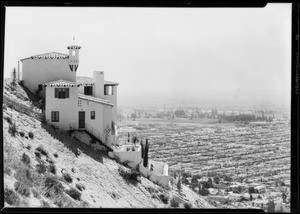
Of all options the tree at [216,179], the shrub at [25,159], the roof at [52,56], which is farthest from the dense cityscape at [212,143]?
the shrub at [25,159]

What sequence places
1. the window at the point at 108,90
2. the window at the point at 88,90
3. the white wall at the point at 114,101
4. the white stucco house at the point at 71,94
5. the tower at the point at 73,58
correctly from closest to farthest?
1. the tower at the point at 73,58
2. the white stucco house at the point at 71,94
3. the window at the point at 108,90
4. the white wall at the point at 114,101
5. the window at the point at 88,90

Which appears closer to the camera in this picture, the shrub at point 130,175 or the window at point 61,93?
the window at point 61,93

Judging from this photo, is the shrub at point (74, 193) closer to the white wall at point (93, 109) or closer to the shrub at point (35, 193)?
the shrub at point (35, 193)

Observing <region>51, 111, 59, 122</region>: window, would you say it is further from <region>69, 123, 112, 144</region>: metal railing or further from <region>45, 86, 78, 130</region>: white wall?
<region>69, 123, 112, 144</region>: metal railing

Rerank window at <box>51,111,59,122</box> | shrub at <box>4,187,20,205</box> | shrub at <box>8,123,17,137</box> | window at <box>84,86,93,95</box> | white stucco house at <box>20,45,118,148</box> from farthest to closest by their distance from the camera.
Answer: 1. window at <box>84,86,93,95</box>
2. window at <box>51,111,59,122</box>
3. white stucco house at <box>20,45,118,148</box>
4. shrub at <box>8,123,17,137</box>
5. shrub at <box>4,187,20,205</box>

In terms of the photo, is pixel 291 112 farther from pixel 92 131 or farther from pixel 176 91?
pixel 92 131

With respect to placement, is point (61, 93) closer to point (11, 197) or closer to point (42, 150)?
point (42, 150)

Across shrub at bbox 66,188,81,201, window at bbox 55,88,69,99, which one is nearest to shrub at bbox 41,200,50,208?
shrub at bbox 66,188,81,201
